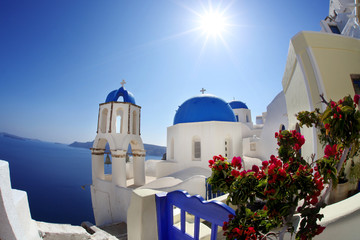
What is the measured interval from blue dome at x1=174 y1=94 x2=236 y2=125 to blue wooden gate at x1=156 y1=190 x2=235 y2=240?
33.4ft

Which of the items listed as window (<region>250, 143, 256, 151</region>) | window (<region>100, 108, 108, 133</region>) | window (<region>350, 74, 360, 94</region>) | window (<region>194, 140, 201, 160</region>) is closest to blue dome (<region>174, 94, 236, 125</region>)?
window (<region>194, 140, 201, 160</region>)

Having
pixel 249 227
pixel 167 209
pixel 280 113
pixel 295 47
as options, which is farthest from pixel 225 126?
pixel 249 227

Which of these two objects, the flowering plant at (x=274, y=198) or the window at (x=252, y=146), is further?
the window at (x=252, y=146)

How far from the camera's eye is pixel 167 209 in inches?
110

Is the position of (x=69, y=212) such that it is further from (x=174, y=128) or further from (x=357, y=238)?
(x=357, y=238)

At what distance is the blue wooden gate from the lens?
198cm

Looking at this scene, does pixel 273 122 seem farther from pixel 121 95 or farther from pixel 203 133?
pixel 121 95

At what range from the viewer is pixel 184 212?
248 cm

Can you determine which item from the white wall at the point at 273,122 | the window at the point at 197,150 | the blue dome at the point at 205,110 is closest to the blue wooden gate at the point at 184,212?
the white wall at the point at 273,122

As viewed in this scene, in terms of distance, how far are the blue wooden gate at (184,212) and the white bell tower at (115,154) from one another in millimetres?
6388

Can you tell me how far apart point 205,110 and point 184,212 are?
428 inches

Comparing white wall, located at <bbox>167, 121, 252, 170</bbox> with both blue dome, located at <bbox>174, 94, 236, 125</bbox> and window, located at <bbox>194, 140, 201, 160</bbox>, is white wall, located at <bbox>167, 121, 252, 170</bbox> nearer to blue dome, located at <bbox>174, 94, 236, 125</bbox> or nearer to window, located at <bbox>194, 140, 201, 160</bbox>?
blue dome, located at <bbox>174, 94, 236, 125</bbox>

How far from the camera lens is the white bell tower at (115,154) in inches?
364

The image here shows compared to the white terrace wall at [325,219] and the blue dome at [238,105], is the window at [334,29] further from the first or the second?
the blue dome at [238,105]
